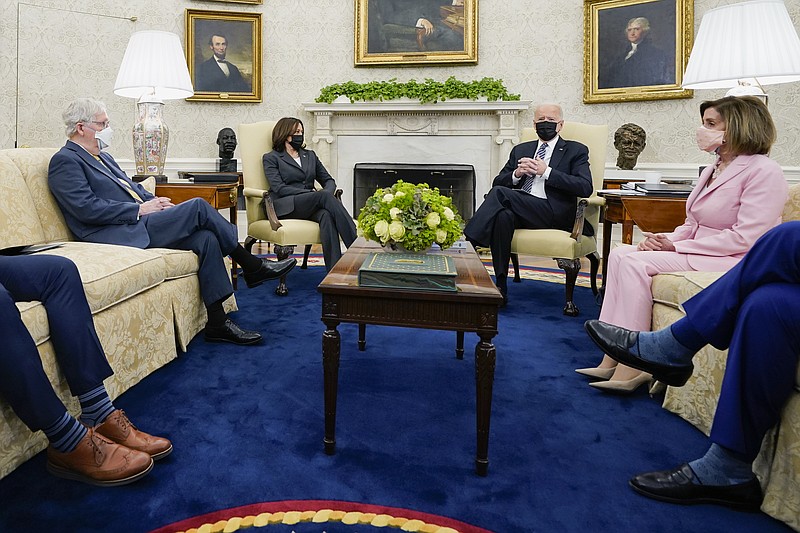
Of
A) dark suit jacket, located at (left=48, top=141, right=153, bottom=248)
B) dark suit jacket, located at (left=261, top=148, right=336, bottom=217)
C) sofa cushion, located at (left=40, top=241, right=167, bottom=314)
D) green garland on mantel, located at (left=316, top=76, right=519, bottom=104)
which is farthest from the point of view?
green garland on mantel, located at (left=316, top=76, right=519, bottom=104)

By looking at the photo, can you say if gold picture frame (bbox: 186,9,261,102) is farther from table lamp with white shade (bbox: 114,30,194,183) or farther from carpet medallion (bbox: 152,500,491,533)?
carpet medallion (bbox: 152,500,491,533)

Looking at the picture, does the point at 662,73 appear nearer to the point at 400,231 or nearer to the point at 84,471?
the point at 400,231

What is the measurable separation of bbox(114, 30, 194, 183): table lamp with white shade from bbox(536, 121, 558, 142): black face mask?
248cm

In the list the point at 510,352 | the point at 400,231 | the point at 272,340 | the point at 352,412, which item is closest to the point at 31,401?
the point at 352,412

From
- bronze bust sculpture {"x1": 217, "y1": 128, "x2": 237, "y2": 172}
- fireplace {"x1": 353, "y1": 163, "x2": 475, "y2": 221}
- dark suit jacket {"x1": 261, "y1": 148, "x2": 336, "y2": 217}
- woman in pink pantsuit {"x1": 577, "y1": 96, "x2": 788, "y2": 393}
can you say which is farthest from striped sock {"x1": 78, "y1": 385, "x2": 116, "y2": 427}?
fireplace {"x1": 353, "y1": 163, "x2": 475, "y2": 221}

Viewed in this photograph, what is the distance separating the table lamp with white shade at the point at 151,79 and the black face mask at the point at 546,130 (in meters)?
2.48

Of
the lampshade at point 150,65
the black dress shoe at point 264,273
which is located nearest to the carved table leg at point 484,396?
the black dress shoe at point 264,273

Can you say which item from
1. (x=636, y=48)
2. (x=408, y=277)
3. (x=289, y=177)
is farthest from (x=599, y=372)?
(x=636, y=48)

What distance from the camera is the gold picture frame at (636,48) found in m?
5.51

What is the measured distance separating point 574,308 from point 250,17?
484cm

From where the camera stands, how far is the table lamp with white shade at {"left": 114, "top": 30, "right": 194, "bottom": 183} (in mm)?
4035

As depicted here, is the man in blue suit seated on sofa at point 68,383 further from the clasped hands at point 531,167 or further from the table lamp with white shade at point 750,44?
the table lamp with white shade at point 750,44

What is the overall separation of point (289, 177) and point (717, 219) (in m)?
3.01

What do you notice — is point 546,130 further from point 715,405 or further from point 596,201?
point 715,405
